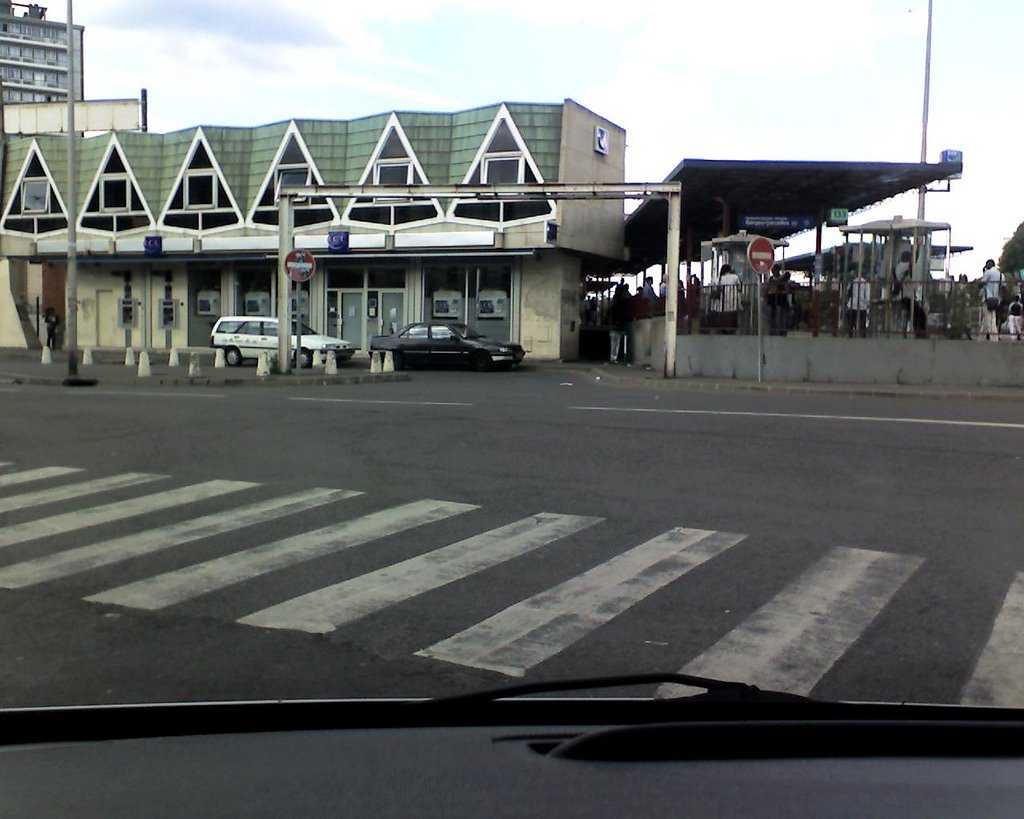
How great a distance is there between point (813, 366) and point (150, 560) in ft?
57.7

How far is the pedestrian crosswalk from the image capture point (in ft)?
15.7

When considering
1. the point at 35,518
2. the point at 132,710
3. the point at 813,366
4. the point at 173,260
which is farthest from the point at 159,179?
the point at 132,710

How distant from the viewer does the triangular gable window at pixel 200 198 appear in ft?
121

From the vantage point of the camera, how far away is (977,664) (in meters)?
4.58

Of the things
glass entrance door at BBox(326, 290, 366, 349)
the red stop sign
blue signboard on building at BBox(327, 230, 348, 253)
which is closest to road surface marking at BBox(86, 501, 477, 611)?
the red stop sign

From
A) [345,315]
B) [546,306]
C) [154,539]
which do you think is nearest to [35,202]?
[345,315]

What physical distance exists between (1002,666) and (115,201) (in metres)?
40.0

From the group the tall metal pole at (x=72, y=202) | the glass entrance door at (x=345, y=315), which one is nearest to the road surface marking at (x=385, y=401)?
the tall metal pole at (x=72, y=202)

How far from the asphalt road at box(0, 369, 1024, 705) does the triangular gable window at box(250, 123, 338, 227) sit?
952 inches

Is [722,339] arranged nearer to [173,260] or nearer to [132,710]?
[132,710]

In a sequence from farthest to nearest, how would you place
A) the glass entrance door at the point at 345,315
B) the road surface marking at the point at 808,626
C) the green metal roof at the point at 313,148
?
1. the glass entrance door at the point at 345,315
2. the green metal roof at the point at 313,148
3. the road surface marking at the point at 808,626

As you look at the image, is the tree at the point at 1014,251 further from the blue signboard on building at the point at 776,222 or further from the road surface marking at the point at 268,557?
the road surface marking at the point at 268,557

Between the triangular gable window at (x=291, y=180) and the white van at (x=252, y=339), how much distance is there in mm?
6319

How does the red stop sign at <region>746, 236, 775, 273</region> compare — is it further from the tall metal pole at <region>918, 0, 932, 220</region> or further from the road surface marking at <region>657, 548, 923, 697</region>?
the tall metal pole at <region>918, 0, 932, 220</region>
